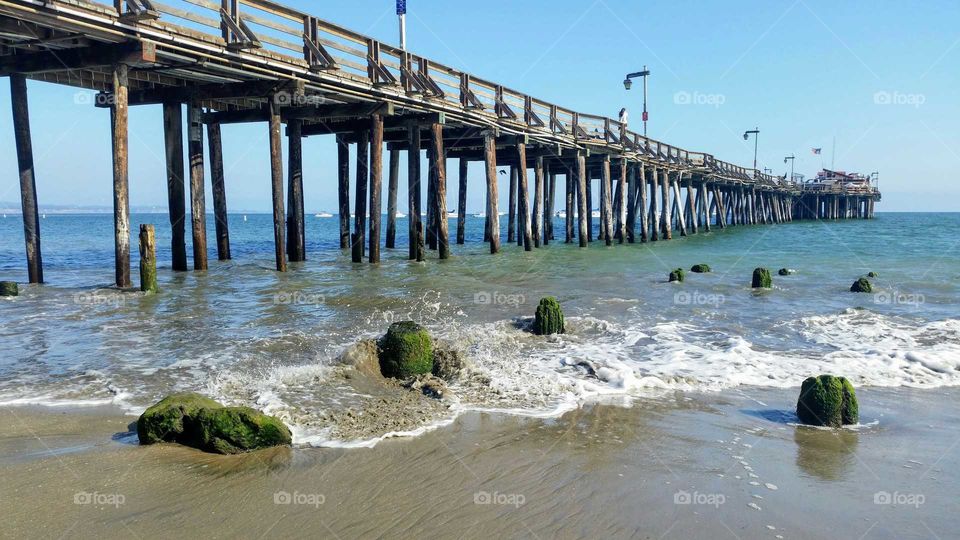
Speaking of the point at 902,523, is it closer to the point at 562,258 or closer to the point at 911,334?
the point at 911,334

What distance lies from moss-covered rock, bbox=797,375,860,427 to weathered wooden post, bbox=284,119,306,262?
46.4 ft

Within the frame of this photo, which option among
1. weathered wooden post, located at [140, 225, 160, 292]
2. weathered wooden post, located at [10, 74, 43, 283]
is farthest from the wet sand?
weathered wooden post, located at [10, 74, 43, 283]

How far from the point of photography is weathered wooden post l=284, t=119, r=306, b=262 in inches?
683

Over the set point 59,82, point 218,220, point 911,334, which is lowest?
point 911,334

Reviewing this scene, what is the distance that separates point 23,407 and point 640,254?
2363 centimetres

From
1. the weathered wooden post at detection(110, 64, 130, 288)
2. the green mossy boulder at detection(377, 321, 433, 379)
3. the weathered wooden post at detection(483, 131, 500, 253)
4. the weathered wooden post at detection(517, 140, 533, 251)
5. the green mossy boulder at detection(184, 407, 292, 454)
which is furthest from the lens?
the weathered wooden post at detection(517, 140, 533, 251)

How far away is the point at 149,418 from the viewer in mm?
4953

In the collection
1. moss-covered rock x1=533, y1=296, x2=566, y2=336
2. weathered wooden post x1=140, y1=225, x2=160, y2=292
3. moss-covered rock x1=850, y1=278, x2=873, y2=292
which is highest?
weathered wooden post x1=140, y1=225, x2=160, y2=292

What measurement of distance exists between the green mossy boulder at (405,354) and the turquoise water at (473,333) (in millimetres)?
607

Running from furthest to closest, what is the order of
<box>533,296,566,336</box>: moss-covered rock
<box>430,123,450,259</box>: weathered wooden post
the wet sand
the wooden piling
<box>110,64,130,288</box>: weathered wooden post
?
1. <box>430,123,450,259</box>: weathered wooden post
2. the wooden piling
3. <box>110,64,130,288</box>: weathered wooden post
4. <box>533,296,566,336</box>: moss-covered rock
5. the wet sand

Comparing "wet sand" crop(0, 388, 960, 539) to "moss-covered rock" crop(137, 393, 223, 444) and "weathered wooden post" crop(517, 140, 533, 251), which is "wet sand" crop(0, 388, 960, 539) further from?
"weathered wooden post" crop(517, 140, 533, 251)

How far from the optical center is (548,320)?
391 inches

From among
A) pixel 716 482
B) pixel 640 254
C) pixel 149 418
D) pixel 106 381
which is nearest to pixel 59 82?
pixel 106 381

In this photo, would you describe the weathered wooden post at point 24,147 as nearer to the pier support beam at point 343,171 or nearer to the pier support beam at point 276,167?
the pier support beam at point 276,167
